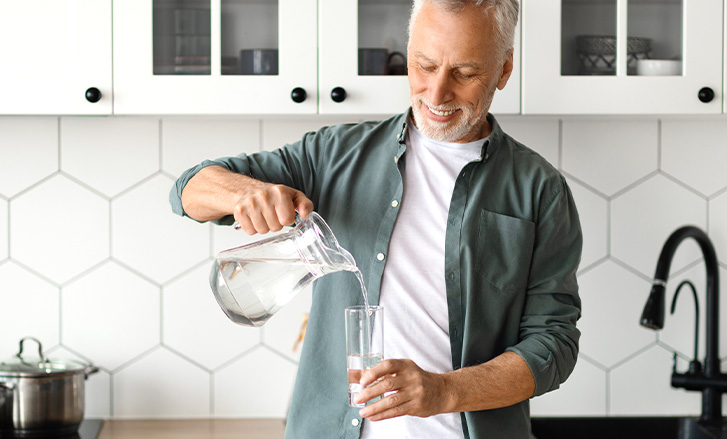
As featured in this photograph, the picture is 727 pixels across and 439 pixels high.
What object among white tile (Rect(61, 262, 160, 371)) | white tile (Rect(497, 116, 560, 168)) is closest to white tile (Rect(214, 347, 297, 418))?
white tile (Rect(61, 262, 160, 371))

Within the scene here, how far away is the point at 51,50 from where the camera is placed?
68.1 inches

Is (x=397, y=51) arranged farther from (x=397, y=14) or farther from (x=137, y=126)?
(x=137, y=126)

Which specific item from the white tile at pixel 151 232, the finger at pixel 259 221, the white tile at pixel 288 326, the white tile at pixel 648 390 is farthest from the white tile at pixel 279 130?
the white tile at pixel 648 390

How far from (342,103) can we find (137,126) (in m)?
0.64

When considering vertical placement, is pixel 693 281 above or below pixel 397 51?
below

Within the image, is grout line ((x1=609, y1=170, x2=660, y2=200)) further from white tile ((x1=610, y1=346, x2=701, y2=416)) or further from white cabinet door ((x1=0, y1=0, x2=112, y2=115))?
white cabinet door ((x1=0, y1=0, x2=112, y2=115))

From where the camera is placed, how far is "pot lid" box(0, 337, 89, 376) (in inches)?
72.0

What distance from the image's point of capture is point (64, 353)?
6.88 ft

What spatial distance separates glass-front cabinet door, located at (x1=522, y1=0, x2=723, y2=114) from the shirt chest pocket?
40 centimetres

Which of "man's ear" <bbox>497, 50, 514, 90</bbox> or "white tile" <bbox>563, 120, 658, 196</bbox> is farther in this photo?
"white tile" <bbox>563, 120, 658, 196</bbox>

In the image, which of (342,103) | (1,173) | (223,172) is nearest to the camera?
(223,172)

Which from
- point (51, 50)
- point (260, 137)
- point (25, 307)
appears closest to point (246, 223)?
point (51, 50)

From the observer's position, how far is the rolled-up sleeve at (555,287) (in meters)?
1.43

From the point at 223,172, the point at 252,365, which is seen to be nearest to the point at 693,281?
the point at 252,365
